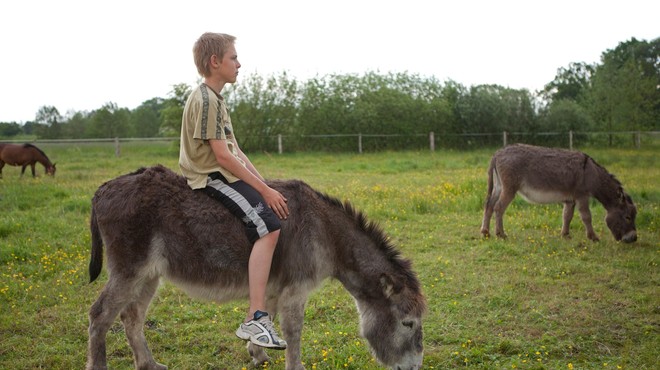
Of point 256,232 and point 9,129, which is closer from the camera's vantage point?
point 256,232

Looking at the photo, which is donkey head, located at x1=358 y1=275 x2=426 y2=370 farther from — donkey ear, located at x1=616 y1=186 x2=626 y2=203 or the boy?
donkey ear, located at x1=616 y1=186 x2=626 y2=203

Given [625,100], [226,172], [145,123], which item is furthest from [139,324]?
[625,100]

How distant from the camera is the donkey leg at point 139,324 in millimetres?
3889

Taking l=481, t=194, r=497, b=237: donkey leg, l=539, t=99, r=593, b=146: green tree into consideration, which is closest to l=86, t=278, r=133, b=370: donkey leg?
l=481, t=194, r=497, b=237: donkey leg

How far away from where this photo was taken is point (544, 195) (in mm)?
9000

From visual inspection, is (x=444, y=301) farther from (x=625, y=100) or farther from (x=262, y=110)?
(x=625, y=100)

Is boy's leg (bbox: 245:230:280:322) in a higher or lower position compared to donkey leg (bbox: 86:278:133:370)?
higher

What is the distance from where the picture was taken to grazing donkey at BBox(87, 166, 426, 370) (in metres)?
3.52

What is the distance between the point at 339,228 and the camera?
12.9 ft

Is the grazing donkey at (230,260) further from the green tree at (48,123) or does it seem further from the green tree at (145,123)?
the green tree at (145,123)

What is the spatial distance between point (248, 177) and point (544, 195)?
698 cm

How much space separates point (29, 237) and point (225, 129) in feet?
19.5

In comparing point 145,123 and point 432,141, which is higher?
point 145,123

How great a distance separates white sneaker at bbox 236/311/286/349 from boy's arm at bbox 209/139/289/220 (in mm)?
706
